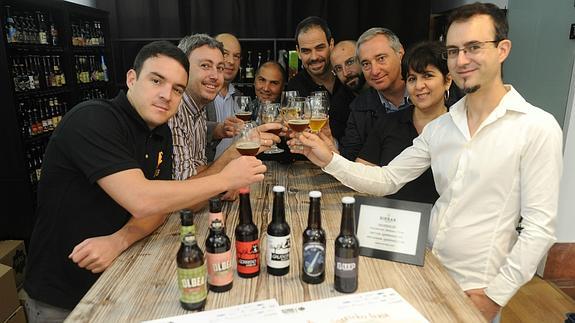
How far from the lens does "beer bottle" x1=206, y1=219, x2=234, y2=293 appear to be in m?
1.14

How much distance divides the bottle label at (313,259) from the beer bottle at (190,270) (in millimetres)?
300

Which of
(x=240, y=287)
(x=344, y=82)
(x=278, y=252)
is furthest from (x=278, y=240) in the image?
(x=344, y=82)

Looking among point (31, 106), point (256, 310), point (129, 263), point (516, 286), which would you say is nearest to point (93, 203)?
point (129, 263)

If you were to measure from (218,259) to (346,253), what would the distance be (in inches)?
14.0

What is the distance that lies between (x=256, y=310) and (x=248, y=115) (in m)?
1.45

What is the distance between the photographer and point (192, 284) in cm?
108

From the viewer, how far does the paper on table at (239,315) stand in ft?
3.44

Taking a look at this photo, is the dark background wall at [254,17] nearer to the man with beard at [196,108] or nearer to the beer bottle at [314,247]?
the man with beard at [196,108]

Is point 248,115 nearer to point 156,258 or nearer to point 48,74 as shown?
point 156,258

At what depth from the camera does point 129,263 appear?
1371mm

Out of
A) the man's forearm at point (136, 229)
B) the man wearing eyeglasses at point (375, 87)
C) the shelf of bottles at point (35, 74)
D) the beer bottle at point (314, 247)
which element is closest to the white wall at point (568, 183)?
the man wearing eyeglasses at point (375, 87)

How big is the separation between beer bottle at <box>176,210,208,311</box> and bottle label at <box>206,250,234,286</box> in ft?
0.18

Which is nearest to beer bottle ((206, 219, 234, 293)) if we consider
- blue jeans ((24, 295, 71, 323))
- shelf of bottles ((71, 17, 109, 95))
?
blue jeans ((24, 295, 71, 323))

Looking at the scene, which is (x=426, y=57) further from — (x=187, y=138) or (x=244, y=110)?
(x=187, y=138)
